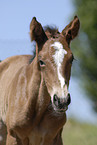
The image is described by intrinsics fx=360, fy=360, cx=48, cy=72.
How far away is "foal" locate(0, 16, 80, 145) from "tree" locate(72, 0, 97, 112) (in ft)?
58.0

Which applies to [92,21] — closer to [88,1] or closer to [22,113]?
[88,1]

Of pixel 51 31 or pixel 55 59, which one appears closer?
pixel 55 59

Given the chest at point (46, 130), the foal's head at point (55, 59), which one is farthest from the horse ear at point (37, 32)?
the chest at point (46, 130)

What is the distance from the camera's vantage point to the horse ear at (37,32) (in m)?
4.91

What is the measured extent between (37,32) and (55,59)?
649 millimetres

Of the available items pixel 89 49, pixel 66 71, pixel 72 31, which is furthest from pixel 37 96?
pixel 89 49

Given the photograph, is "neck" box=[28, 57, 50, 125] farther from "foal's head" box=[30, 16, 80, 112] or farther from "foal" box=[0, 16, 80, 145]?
"foal's head" box=[30, 16, 80, 112]

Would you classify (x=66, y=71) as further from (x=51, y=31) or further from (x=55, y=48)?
(x=51, y=31)

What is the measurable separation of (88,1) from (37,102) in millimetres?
20300

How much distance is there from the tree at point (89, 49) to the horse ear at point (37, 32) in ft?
59.0

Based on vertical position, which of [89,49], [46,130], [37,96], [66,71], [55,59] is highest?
[55,59]

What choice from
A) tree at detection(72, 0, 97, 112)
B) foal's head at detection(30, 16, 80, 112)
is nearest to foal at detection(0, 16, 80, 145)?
foal's head at detection(30, 16, 80, 112)

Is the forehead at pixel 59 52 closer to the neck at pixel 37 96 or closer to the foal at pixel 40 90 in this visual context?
the foal at pixel 40 90

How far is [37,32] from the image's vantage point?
16.2 feet
